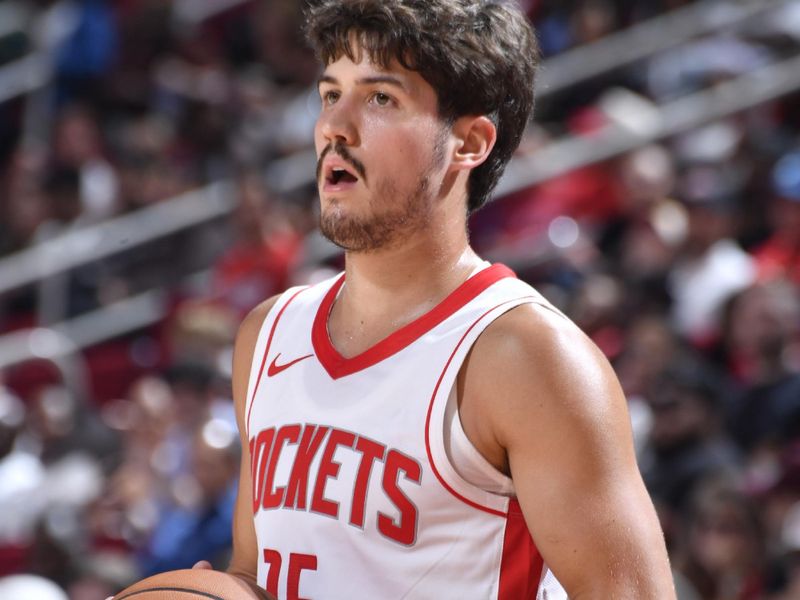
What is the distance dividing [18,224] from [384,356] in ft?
19.3

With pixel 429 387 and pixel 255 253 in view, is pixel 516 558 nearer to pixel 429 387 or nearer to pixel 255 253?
pixel 429 387

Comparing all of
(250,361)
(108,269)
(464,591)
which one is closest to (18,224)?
(108,269)

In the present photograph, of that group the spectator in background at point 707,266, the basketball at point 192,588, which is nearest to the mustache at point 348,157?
the basketball at point 192,588

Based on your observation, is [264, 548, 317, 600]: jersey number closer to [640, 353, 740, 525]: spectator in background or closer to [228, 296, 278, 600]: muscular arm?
[228, 296, 278, 600]: muscular arm

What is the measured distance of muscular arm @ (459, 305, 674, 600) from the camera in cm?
233

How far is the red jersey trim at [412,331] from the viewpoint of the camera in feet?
8.61

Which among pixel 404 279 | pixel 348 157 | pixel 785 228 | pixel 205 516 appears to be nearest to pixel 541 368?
pixel 404 279

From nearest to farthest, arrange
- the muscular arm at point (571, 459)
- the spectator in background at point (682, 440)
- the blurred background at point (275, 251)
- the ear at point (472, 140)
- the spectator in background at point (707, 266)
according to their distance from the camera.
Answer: the muscular arm at point (571, 459)
the ear at point (472, 140)
the spectator in background at point (682, 440)
the blurred background at point (275, 251)
the spectator in background at point (707, 266)

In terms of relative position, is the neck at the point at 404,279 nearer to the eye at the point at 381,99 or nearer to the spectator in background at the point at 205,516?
the eye at the point at 381,99

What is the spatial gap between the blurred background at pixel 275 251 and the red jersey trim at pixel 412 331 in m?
2.26

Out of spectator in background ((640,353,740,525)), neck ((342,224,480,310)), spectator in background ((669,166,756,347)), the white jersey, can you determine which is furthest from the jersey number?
spectator in background ((669,166,756,347))

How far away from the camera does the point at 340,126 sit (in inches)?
102

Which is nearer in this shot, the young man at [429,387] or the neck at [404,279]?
the young man at [429,387]

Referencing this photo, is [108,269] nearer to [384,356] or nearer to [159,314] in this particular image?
[159,314]
